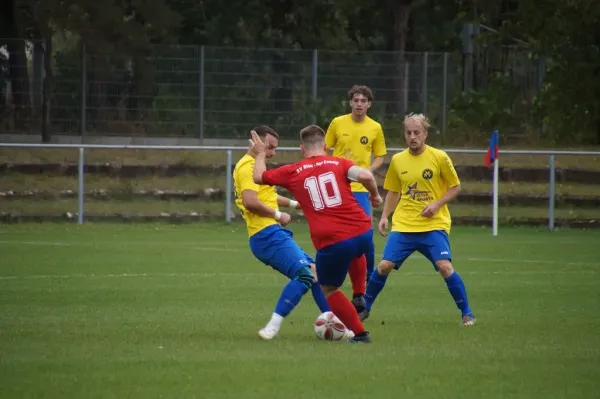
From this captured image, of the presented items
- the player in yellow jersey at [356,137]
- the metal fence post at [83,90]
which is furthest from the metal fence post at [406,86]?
the player in yellow jersey at [356,137]

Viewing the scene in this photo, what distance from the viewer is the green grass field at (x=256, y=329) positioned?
8.88 metres

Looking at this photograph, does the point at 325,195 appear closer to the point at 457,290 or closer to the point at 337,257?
the point at 337,257

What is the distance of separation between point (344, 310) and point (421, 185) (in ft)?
7.05

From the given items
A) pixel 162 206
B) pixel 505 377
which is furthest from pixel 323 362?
pixel 162 206

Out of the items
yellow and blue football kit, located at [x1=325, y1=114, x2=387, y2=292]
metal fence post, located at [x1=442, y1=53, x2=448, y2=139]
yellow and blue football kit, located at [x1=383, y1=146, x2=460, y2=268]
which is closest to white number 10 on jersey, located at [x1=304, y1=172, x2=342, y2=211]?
yellow and blue football kit, located at [x1=383, y1=146, x2=460, y2=268]

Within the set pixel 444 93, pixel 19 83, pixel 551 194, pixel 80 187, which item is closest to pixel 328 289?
pixel 80 187

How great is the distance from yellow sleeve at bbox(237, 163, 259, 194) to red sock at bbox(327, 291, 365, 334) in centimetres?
134

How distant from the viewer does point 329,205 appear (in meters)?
10.7

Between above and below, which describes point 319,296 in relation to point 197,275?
above

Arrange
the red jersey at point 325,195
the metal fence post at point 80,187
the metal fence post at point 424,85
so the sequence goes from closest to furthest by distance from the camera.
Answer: the red jersey at point 325,195 → the metal fence post at point 80,187 → the metal fence post at point 424,85

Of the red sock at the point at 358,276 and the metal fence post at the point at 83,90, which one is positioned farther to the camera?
the metal fence post at the point at 83,90

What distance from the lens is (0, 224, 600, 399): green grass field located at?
8.88 meters

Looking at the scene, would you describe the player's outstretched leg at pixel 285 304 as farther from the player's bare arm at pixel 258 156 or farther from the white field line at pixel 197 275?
the white field line at pixel 197 275

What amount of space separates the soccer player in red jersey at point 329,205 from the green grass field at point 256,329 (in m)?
0.63
